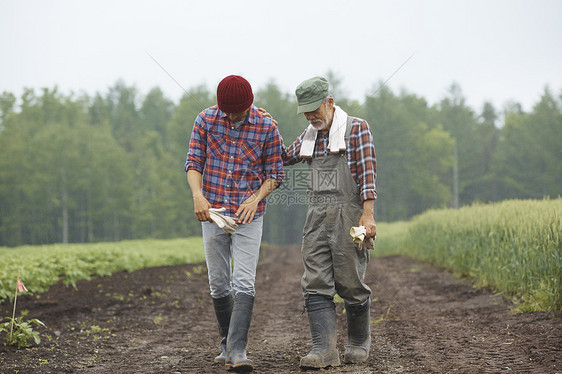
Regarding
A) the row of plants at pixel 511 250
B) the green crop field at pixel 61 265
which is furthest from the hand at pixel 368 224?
the green crop field at pixel 61 265

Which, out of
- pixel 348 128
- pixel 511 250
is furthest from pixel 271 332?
pixel 511 250

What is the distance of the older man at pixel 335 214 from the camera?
A: 3812 millimetres

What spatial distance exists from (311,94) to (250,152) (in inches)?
24.6

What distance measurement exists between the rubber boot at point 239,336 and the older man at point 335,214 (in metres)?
0.49

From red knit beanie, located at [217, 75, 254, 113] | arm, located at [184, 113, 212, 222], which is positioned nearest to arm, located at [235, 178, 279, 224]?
arm, located at [184, 113, 212, 222]

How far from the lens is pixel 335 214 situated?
3834 millimetres

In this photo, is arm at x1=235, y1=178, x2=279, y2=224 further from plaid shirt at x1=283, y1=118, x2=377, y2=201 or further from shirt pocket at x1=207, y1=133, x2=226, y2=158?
plaid shirt at x1=283, y1=118, x2=377, y2=201

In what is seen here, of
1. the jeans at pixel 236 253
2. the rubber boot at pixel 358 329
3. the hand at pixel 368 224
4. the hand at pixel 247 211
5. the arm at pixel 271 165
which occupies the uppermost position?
the arm at pixel 271 165

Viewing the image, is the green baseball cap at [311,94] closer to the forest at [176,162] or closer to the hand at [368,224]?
the hand at [368,224]

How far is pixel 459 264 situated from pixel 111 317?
6.63 metres

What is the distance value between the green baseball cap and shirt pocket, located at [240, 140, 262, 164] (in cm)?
41

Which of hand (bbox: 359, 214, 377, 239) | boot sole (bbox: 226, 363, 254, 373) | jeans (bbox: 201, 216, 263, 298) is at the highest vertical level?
hand (bbox: 359, 214, 377, 239)

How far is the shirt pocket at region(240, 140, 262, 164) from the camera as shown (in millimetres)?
3857

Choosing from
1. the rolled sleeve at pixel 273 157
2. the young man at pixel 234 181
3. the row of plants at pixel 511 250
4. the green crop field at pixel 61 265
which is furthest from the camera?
the green crop field at pixel 61 265
